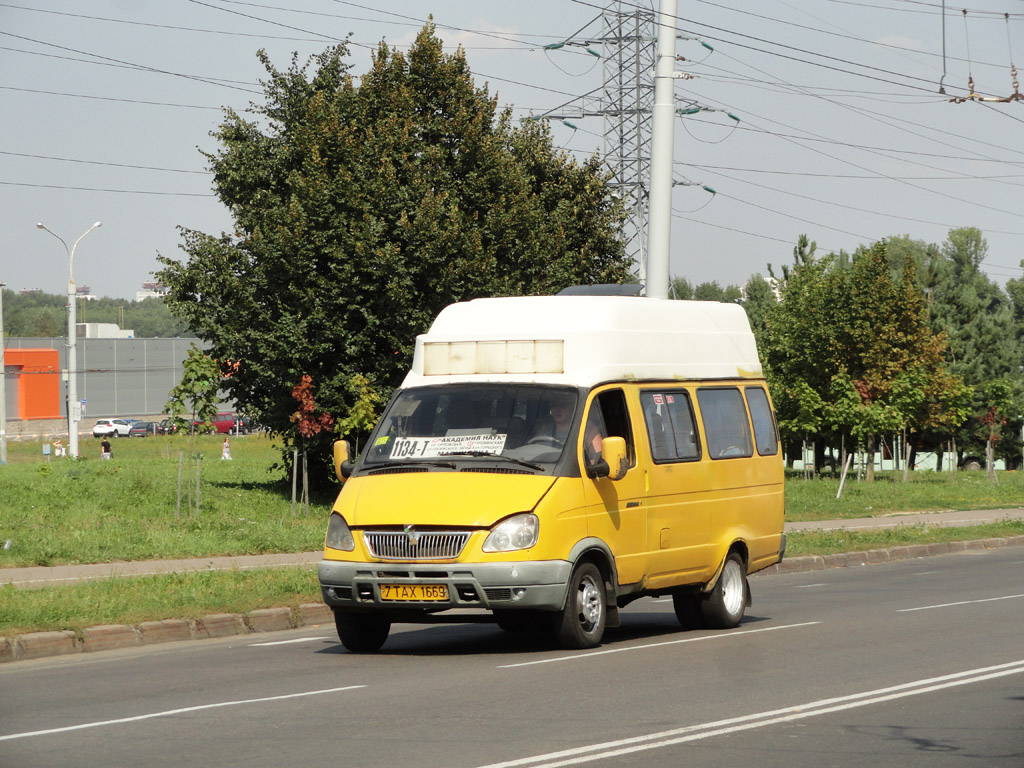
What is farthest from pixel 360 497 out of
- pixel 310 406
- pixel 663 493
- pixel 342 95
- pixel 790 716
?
pixel 342 95

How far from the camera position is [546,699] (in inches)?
332

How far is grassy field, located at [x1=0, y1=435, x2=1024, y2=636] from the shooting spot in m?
13.4

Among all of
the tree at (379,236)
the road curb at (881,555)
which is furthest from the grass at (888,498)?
the tree at (379,236)

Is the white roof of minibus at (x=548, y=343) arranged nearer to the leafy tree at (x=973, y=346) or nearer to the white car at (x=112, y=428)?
the leafy tree at (x=973, y=346)

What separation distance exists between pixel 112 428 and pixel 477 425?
9334 centimetres

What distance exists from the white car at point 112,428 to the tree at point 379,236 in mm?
70163

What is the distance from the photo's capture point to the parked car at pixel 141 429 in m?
100

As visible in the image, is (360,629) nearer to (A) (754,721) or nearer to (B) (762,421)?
(A) (754,721)

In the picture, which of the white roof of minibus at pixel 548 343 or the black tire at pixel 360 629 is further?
the white roof of minibus at pixel 548 343

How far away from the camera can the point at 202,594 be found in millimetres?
14086

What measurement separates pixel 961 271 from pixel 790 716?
97242mm

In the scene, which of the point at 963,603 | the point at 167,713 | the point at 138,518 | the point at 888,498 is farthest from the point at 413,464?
the point at 888,498

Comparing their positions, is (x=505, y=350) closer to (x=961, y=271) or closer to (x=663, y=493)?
(x=663, y=493)

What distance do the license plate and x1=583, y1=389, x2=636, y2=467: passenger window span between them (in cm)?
184
